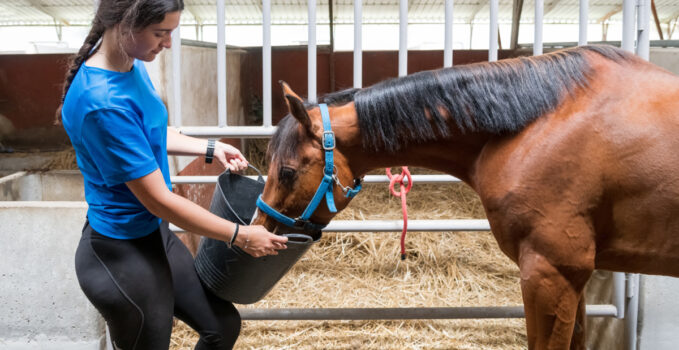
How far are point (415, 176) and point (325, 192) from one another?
74 cm

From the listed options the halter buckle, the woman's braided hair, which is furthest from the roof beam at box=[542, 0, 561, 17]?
the woman's braided hair

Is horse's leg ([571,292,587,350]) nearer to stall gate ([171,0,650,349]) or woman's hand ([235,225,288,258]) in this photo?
stall gate ([171,0,650,349])

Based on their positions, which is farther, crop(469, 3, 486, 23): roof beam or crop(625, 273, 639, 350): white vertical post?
crop(469, 3, 486, 23): roof beam

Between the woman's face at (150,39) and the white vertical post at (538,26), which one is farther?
the white vertical post at (538,26)

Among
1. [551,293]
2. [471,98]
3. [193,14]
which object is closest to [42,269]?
[471,98]

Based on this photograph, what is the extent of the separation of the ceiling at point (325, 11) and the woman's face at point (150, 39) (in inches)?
263

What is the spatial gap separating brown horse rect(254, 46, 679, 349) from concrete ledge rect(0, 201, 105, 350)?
1.21m

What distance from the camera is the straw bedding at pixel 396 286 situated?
2.57 metres

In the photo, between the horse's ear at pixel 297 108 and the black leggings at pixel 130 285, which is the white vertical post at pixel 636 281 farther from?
the black leggings at pixel 130 285

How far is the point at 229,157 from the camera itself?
1.77m

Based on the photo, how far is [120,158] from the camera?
1253 mm

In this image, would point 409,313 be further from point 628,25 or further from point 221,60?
point 628,25

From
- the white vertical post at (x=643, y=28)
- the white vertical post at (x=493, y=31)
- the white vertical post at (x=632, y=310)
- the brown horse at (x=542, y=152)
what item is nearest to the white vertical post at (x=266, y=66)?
the brown horse at (x=542, y=152)

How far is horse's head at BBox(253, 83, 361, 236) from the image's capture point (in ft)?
4.82
